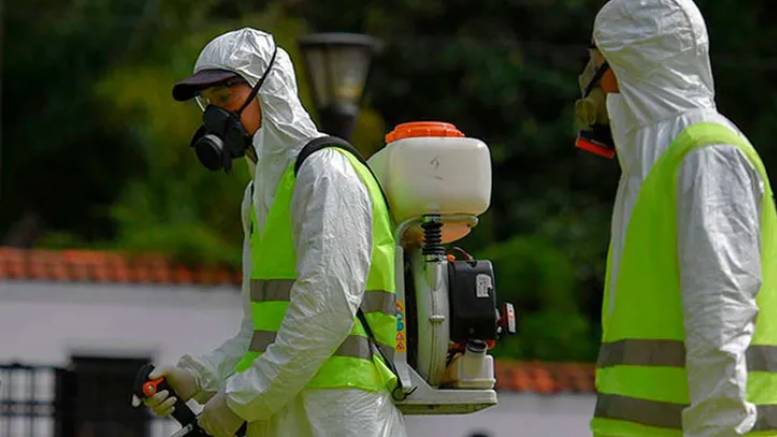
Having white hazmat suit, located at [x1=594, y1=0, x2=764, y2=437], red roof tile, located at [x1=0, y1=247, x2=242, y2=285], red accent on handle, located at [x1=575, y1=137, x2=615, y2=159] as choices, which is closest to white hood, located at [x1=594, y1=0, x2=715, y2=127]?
white hazmat suit, located at [x1=594, y1=0, x2=764, y2=437]

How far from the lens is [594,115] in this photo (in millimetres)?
5766

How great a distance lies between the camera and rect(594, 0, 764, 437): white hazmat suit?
509 cm

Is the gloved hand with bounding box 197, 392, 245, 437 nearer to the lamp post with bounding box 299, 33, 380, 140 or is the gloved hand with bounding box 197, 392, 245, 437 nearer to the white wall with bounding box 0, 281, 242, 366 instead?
the lamp post with bounding box 299, 33, 380, 140

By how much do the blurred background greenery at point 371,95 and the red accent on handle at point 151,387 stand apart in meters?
→ 14.9

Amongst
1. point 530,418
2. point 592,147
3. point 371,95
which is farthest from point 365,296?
point 371,95

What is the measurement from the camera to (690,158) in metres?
5.28

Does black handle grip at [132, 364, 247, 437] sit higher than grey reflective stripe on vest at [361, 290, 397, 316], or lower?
lower

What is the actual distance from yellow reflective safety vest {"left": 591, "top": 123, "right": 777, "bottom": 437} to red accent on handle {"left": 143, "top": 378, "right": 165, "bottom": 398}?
173cm

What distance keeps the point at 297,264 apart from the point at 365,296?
0.23 metres

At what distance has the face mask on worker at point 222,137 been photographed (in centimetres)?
660

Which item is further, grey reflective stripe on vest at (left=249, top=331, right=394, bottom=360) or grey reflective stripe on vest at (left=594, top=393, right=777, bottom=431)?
grey reflective stripe on vest at (left=249, top=331, right=394, bottom=360)

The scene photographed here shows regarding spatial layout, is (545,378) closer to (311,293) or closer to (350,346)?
(350,346)

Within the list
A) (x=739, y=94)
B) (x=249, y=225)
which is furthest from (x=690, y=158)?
(x=739, y=94)

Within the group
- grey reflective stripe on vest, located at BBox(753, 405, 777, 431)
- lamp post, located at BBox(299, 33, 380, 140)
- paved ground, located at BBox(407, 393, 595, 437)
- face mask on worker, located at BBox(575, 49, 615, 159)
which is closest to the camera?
grey reflective stripe on vest, located at BBox(753, 405, 777, 431)
